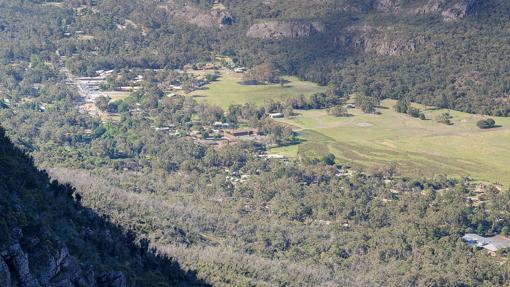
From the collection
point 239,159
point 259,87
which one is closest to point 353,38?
point 259,87

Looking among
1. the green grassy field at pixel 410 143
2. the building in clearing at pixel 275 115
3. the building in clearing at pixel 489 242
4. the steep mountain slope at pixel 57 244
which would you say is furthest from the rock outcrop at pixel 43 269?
the building in clearing at pixel 275 115

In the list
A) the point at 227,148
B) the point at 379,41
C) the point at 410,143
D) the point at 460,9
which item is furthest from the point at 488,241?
the point at 460,9

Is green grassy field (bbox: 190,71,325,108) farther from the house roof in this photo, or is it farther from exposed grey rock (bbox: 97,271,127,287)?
exposed grey rock (bbox: 97,271,127,287)

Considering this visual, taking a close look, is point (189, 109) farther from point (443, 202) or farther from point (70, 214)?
point (70, 214)

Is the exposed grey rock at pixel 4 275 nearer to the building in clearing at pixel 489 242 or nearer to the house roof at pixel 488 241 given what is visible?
the building in clearing at pixel 489 242

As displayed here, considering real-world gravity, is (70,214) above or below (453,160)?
above

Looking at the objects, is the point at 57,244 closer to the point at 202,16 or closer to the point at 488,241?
the point at 488,241
